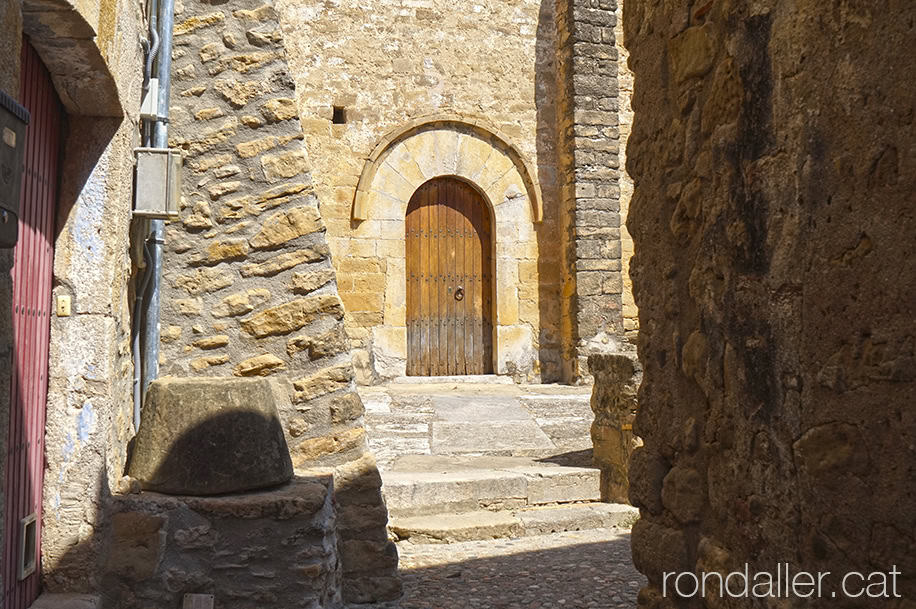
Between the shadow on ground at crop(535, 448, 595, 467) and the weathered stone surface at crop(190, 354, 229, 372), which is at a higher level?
the weathered stone surface at crop(190, 354, 229, 372)

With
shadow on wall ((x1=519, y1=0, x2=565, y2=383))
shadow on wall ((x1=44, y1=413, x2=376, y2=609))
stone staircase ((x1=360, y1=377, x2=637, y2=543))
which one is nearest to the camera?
shadow on wall ((x1=44, y1=413, x2=376, y2=609))

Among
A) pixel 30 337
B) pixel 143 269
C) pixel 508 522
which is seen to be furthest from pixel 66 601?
pixel 508 522

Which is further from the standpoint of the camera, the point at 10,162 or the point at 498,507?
the point at 498,507

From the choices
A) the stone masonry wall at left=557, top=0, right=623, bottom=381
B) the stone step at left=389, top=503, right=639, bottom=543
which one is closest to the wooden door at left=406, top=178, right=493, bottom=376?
the stone masonry wall at left=557, top=0, right=623, bottom=381

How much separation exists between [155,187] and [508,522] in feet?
9.76

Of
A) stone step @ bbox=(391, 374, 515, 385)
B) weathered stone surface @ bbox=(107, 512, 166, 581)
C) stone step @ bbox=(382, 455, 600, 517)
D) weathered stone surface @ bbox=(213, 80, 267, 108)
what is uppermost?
weathered stone surface @ bbox=(213, 80, 267, 108)

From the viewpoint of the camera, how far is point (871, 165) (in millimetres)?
1526

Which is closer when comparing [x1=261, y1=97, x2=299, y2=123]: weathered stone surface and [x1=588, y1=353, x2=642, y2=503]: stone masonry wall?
[x1=261, y1=97, x2=299, y2=123]: weathered stone surface

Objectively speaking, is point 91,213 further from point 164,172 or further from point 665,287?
point 665,287

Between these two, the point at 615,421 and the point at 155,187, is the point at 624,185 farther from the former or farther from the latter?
the point at 155,187

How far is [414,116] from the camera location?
30.8ft

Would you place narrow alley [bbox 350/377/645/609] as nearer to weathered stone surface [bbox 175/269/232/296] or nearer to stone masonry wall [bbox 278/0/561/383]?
stone masonry wall [bbox 278/0/561/383]

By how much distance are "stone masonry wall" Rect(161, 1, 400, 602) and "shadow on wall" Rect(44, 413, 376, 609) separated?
62cm

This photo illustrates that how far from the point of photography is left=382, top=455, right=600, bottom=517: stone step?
5.15 metres
